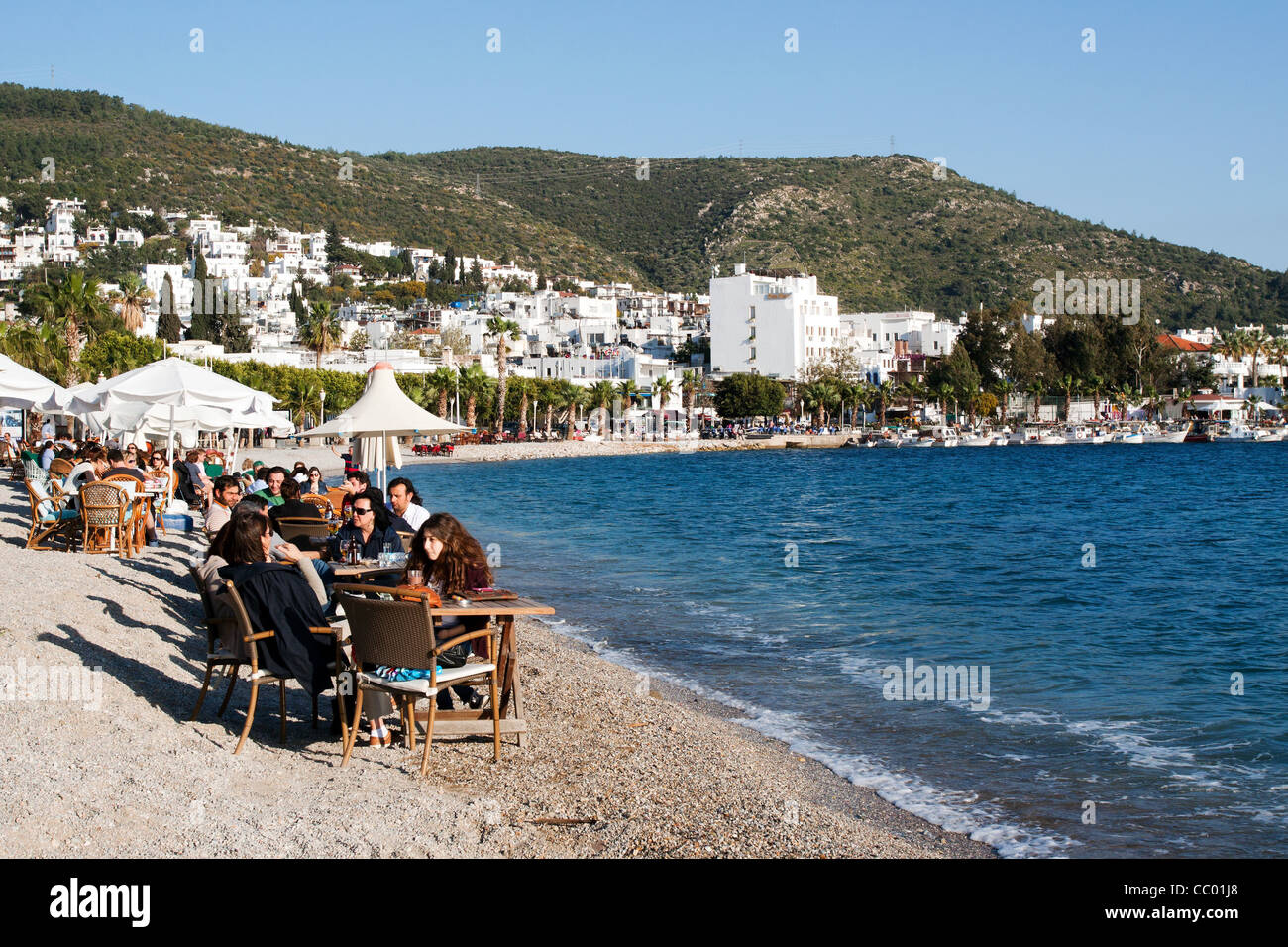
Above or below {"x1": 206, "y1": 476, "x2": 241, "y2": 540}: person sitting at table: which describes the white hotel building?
above

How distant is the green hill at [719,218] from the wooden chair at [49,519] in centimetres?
15454

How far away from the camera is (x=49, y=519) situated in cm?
1480

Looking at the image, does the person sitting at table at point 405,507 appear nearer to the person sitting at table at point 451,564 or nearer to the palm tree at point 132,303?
the person sitting at table at point 451,564

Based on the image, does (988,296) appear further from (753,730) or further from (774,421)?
(753,730)

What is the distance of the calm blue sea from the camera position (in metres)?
8.23

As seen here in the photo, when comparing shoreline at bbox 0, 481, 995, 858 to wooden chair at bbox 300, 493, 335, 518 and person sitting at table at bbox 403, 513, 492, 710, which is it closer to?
person sitting at table at bbox 403, 513, 492, 710

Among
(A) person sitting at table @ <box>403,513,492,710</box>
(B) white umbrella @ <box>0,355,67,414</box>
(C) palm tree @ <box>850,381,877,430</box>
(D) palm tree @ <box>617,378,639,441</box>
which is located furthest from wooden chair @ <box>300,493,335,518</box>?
(C) palm tree @ <box>850,381,877,430</box>

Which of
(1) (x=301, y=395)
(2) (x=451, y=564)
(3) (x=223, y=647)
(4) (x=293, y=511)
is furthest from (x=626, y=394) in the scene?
(2) (x=451, y=564)

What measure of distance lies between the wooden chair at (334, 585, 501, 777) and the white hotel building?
4520 inches

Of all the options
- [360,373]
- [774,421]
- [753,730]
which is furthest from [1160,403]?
[753,730]

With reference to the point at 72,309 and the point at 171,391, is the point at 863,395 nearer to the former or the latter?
the point at 72,309

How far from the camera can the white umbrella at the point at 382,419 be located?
15555 millimetres

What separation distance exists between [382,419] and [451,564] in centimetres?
823
